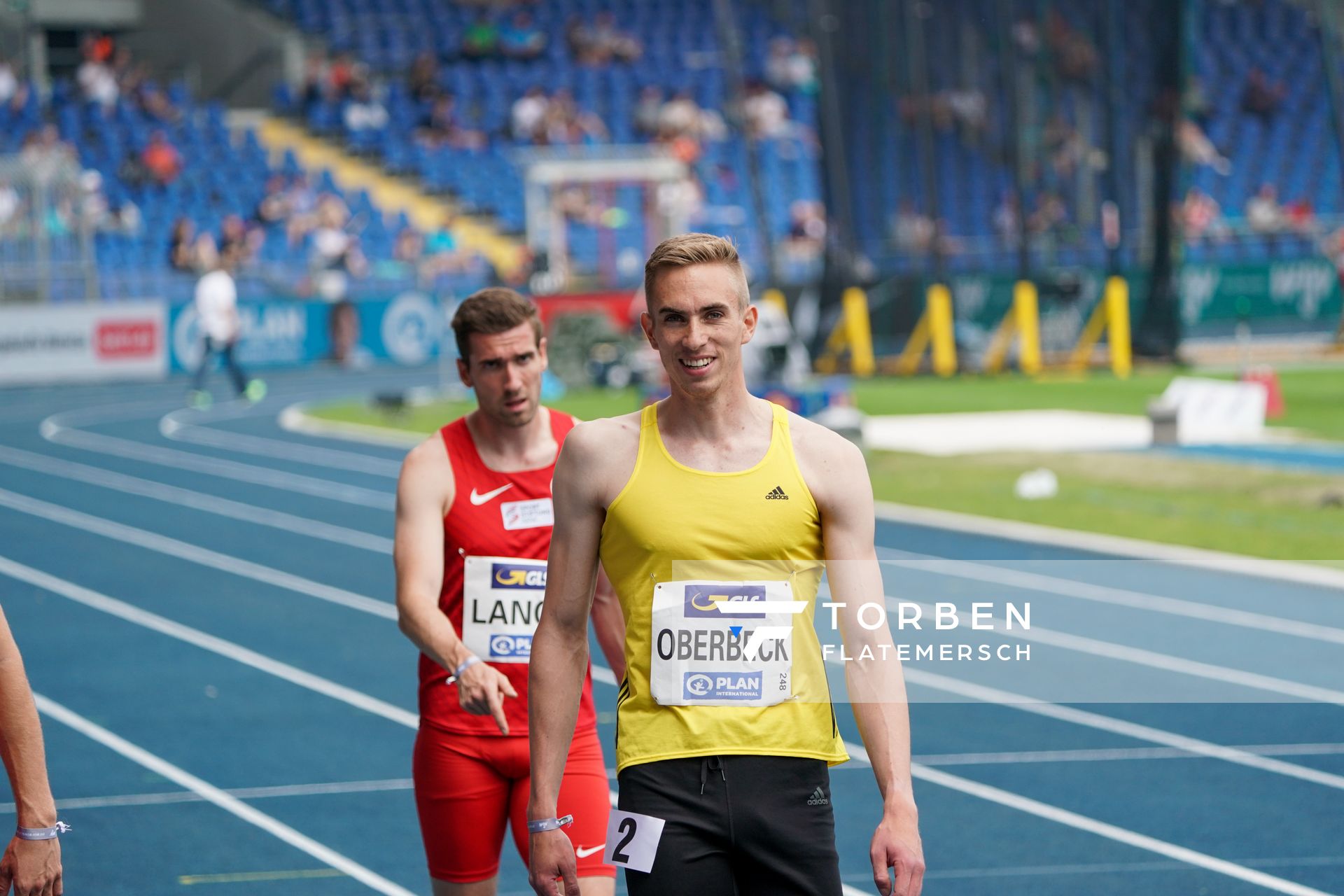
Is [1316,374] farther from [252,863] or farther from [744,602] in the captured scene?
[744,602]

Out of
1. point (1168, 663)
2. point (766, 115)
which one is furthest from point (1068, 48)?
point (1168, 663)

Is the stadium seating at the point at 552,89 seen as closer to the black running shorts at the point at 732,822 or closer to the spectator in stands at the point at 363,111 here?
the spectator in stands at the point at 363,111

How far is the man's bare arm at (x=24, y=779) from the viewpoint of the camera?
345cm

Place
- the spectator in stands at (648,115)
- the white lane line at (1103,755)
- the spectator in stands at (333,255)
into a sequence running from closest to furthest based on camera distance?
the white lane line at (1103,755)
the spectator in stands at (333,255)
the spectator in stands at (648,115)

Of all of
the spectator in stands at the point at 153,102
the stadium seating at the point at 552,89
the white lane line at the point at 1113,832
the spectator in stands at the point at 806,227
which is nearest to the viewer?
the white lane line at the point at 1113,832

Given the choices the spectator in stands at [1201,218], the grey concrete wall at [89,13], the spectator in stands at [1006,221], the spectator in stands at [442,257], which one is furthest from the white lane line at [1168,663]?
the grey concrete wall at [89,13]

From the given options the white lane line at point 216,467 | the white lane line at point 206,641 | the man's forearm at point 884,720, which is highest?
the man's forearm at point 884,720

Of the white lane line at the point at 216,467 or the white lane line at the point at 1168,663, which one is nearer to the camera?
the white lane line at the point at 1168,663

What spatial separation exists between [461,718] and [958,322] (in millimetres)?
24936

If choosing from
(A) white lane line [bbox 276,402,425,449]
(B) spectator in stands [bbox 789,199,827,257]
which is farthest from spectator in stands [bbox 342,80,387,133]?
(A) white lane line [bbox 276,402,425,449]

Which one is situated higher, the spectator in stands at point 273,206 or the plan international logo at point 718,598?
the spectator in stands at point 273,206

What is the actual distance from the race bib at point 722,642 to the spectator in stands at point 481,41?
37.4 meters

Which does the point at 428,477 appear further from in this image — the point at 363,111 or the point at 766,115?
the point at 766,115

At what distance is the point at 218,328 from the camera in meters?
25.0
